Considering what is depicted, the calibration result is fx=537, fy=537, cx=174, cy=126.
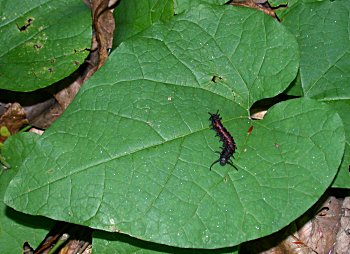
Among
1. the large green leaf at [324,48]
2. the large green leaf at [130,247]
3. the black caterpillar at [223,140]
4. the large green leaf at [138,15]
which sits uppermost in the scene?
the large green leaf at [138,15]

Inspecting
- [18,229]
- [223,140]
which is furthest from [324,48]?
[18,229]

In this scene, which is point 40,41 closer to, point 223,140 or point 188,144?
point 188,144

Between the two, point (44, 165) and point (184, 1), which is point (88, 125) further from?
point (184, 1)

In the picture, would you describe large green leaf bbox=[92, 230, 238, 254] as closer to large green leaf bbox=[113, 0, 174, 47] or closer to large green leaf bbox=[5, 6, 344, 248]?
large green leaf bbox=[5, 6, 344, 248]

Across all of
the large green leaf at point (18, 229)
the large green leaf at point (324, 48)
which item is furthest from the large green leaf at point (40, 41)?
the large green leaf at point (324, 48)

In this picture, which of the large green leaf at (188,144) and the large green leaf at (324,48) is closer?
the large green leaf at (188,144)

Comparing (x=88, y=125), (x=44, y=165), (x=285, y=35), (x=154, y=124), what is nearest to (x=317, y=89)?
(x=285, y=35)

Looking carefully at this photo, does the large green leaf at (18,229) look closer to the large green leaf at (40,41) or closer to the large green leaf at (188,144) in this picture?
the large green leaf at (188,144)
